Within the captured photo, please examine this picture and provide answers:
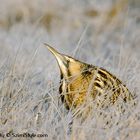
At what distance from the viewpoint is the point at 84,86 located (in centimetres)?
437

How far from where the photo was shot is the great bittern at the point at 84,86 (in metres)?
4.30

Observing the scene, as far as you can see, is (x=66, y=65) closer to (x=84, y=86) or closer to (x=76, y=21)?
(x=84, y=86)

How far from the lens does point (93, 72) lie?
4.44 m

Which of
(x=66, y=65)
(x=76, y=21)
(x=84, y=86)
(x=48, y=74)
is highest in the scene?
(x=66, y=65)

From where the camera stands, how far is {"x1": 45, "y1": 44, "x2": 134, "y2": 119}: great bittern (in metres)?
4.30

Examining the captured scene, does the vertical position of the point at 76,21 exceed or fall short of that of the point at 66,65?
it falls short

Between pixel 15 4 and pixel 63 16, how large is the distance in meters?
0.74

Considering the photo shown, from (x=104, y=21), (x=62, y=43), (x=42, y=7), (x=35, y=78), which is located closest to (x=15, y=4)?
(x=42, y=7)

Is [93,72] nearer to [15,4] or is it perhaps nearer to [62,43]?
[62,43]

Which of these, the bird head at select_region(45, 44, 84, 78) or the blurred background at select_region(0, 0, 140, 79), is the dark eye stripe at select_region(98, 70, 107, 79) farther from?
the blurred background at select_region(0, 0, 140, 79)

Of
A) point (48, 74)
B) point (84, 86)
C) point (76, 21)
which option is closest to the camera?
point (84, 86)

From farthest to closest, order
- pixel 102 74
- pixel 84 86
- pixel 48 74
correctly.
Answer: pixel 48 74 → pixel 102 74 → pixel 84 86

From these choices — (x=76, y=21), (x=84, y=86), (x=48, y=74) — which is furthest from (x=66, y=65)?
(x=76, y=21)

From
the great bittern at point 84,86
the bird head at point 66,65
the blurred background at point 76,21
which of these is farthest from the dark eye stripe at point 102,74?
the blurred background at point 76,21
